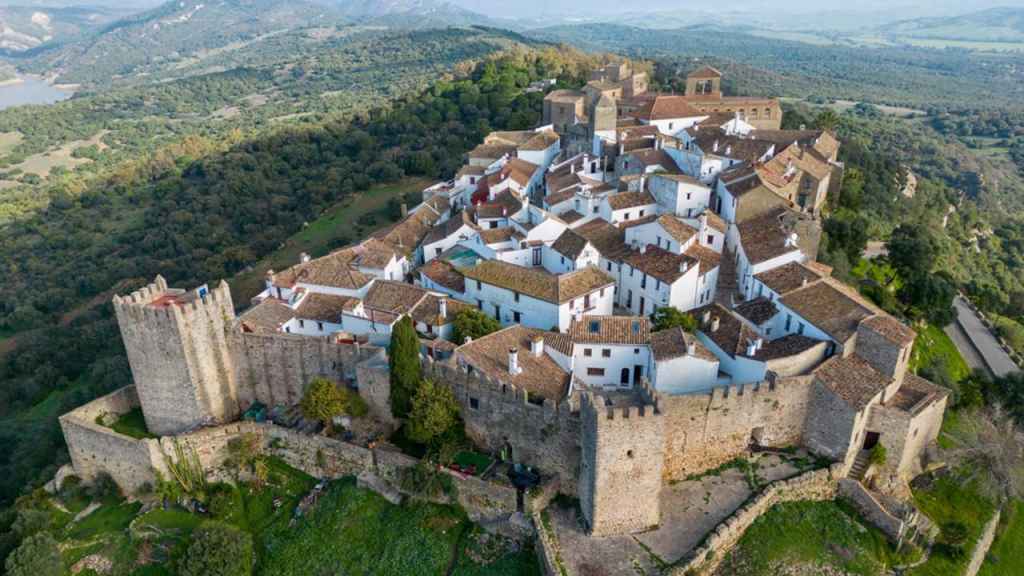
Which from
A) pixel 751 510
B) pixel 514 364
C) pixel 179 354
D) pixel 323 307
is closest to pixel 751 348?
pixel 751 510

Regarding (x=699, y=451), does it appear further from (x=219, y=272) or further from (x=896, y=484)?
(x=219, y=272)

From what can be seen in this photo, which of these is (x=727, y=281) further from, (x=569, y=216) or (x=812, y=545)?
(x=812, y=545)

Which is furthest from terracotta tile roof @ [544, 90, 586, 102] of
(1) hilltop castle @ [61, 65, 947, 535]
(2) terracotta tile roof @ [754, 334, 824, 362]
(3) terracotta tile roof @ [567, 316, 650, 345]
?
(2) terracotta tile roof @ [754, 334, 824, 362]

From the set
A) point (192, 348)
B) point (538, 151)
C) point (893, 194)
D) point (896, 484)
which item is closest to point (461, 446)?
point (192, 348)

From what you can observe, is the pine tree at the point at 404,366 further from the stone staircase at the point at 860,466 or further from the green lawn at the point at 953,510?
the green lawn at the point at 953,510

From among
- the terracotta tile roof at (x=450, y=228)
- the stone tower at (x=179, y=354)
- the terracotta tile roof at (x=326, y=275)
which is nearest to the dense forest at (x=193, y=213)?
the terracotta tile roof at (x=326, y=275)

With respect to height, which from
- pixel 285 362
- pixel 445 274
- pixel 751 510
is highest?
pixel 445 274

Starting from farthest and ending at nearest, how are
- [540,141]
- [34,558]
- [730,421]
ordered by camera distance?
1. [540,141]
2. [34,558]
3. [730,421]
